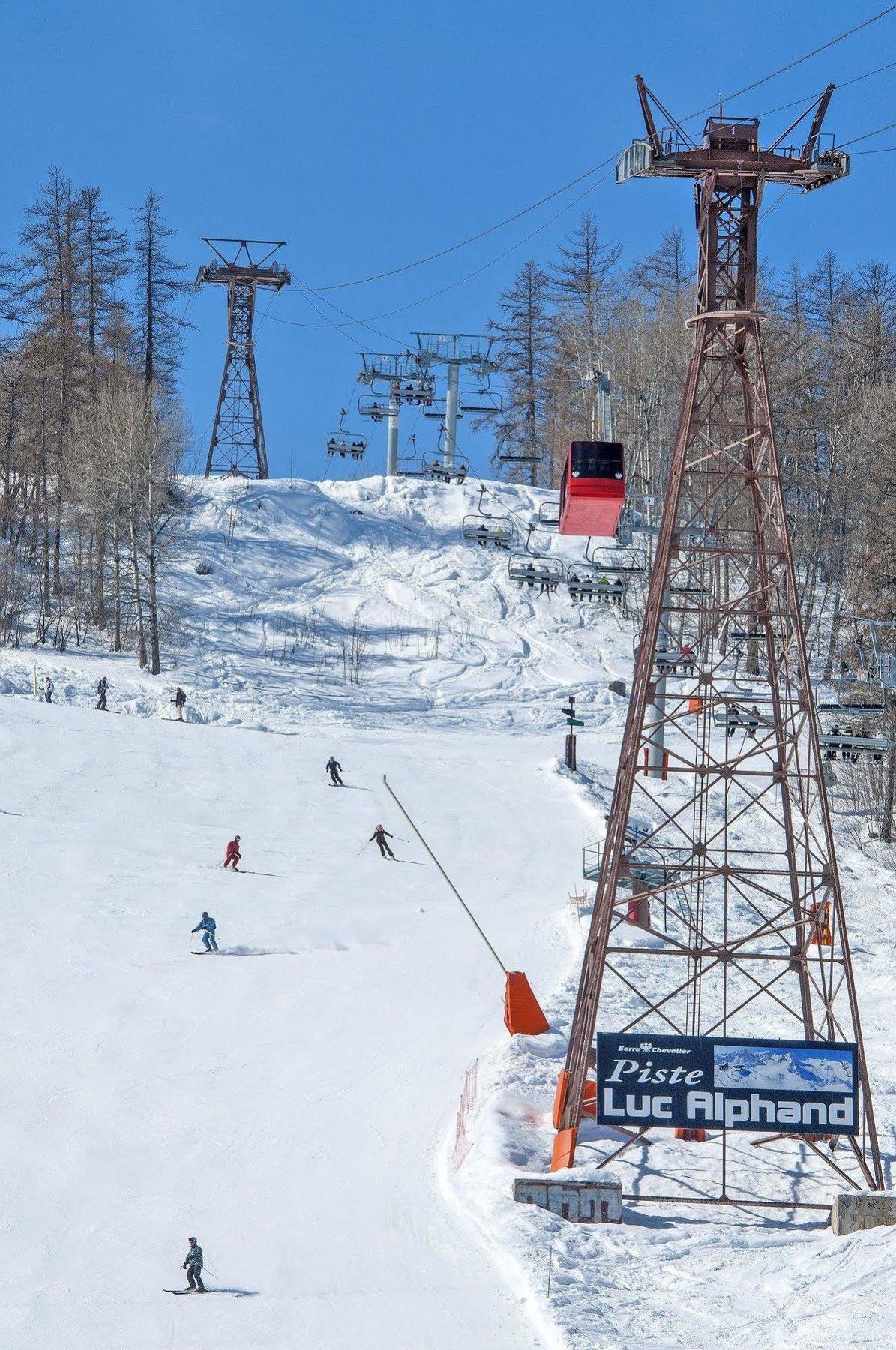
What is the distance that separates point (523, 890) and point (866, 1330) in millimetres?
17204

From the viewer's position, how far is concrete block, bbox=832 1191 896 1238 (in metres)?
16.0

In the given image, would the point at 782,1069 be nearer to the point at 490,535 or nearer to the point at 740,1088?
the point at 740,1088

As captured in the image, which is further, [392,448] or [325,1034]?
[392,448]

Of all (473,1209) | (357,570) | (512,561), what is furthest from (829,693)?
(473,1209)

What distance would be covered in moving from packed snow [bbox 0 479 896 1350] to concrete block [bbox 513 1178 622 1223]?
277mm

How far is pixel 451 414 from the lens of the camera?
65.4m

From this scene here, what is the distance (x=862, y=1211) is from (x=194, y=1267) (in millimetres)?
7600

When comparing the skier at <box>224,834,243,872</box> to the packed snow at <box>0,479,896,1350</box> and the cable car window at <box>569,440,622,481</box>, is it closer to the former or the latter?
the packed snow at <box>0,479,896,1350</box>

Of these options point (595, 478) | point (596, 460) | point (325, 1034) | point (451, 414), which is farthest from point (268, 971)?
point (451, 414)

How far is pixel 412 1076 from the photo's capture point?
65.8 feet

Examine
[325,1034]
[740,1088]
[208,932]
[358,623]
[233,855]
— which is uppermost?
[358,623]

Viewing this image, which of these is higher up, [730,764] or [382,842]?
[730,764]

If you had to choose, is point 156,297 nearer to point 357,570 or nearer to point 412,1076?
point 357,570

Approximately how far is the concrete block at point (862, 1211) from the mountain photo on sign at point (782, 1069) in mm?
1271
